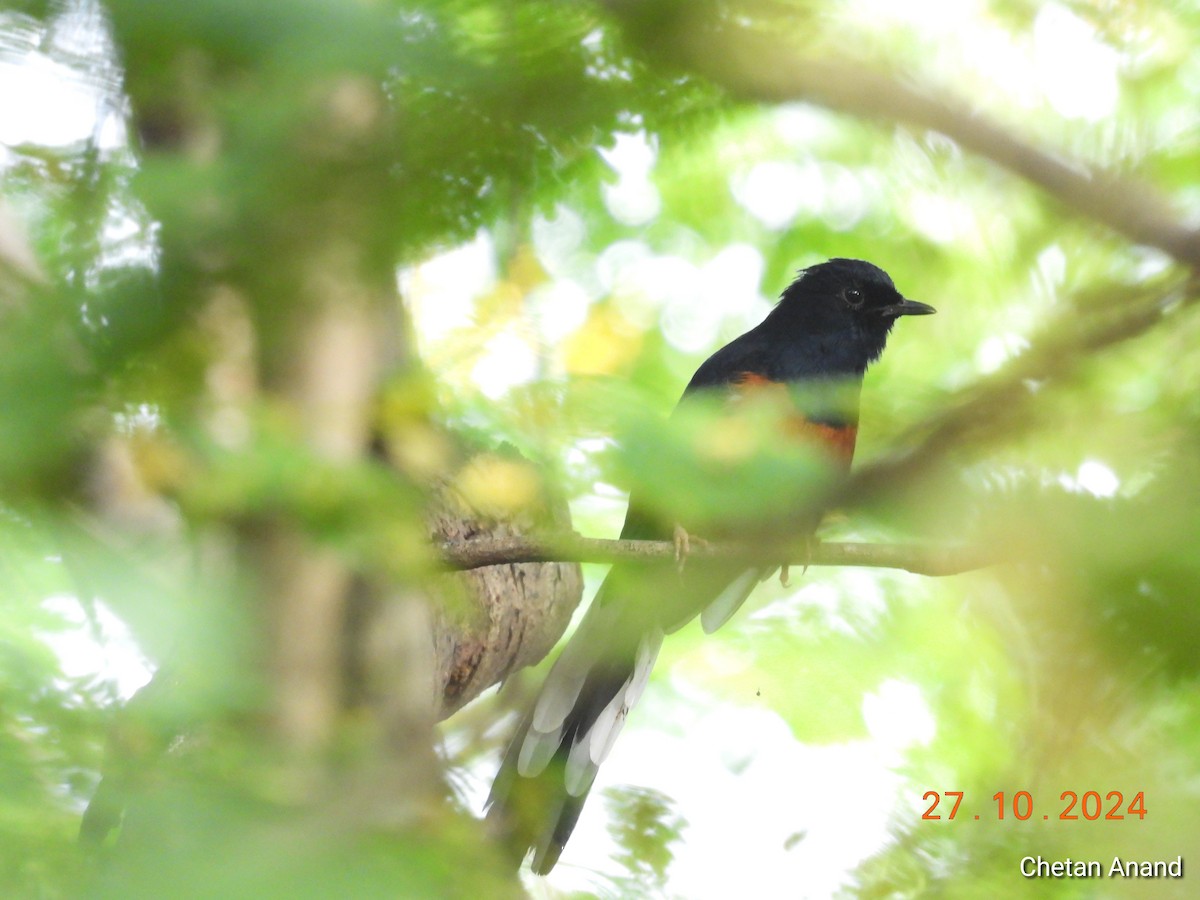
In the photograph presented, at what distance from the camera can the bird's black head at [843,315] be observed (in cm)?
495

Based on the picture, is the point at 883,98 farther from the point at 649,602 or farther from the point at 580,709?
the point at 580,709

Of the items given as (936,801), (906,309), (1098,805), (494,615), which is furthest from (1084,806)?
(906,309)

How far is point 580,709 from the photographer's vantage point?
4.32 m

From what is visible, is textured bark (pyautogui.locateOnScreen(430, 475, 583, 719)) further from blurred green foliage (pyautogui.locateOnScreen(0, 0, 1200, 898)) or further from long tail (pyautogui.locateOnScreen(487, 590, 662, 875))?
blurred green foliage (pyautogui.locateOnScreen(0, 0, 1200, 898))

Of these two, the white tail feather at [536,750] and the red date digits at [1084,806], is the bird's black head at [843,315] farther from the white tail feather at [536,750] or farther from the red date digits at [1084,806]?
the red date digits at [1084,806]

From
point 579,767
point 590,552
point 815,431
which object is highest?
point 815,431

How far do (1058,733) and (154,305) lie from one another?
1205mm

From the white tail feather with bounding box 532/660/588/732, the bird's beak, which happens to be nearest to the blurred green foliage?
the white tail feather with bounding box 532/660/588/732

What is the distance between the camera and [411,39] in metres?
1.21

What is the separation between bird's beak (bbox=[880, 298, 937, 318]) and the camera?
4867 mm

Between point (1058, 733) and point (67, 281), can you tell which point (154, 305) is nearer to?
point (67, 281)

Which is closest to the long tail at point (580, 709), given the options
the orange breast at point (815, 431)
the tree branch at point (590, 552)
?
the tree branch at point (590, 552)

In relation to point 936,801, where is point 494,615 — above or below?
above

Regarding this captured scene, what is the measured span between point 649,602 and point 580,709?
1.59 m
